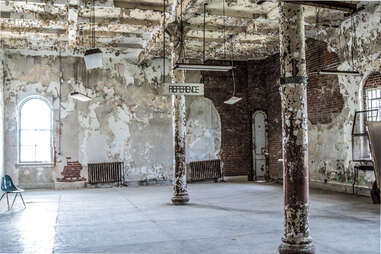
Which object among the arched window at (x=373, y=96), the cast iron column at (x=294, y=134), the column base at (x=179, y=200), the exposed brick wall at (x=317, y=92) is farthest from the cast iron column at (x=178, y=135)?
the arched window at (x=373, y=96)

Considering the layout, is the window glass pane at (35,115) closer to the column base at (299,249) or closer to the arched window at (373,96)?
the arched window at (373,96)

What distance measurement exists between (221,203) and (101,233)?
3.70 meters

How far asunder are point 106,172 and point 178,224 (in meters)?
7.22

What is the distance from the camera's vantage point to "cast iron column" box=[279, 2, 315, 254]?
4.69m

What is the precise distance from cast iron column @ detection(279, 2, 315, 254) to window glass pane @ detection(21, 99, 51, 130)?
33.8 ft

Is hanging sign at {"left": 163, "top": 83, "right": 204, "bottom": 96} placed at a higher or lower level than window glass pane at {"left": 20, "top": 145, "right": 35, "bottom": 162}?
higher

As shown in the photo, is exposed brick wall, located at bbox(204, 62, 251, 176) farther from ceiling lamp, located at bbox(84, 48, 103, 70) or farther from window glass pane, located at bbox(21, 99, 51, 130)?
ceiling lamp, located at bbox(84, 48, 103, 70)

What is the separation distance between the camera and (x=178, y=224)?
6785 mm

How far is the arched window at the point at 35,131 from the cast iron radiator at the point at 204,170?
4957mm


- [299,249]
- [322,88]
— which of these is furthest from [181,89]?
[322,88]

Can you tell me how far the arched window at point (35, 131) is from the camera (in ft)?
42.7

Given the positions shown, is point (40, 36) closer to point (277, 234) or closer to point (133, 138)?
point (133, 138)

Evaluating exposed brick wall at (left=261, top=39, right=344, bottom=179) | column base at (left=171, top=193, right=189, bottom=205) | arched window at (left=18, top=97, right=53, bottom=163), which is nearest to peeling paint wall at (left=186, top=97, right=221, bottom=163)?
exposed brick wall at (left=261, top=39, right=344, bottom=179)

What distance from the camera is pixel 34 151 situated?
1311 centimetres
